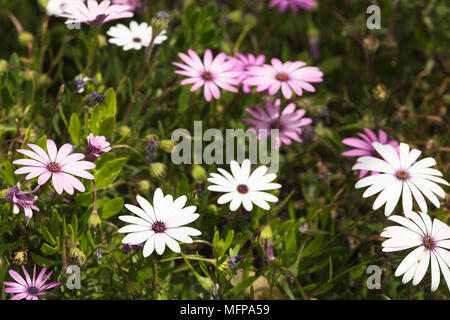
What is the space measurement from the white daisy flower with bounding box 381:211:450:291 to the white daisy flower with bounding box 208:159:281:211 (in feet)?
0.94

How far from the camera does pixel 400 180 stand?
1444mm

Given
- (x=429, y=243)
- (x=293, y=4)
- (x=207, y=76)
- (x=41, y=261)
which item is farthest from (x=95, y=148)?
(x=293, y=4)

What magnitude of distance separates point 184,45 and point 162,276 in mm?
810

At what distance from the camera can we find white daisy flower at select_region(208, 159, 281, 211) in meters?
1.40

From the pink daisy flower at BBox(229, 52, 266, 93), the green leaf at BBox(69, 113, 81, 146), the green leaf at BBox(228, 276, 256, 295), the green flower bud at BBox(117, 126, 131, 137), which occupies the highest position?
the pink daisy flower at BBox(229, 52, 266, 93)

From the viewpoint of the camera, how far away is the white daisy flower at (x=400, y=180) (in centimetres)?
140

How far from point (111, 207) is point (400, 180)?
2.40 ft

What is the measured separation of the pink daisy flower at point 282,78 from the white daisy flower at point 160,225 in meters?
0.43

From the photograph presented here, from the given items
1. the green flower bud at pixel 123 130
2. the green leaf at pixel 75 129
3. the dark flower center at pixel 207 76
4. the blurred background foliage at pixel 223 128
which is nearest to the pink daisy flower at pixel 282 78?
the dark flower center at pixel 207 76

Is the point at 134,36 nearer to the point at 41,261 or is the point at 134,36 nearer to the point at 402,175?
the point at 41,261

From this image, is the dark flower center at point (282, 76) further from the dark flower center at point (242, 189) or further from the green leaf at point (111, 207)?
the green leaf at point (111, 207)

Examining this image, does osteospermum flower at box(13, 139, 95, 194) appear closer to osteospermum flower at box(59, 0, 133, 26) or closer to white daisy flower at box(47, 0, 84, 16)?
osteospermum flower at box(59, 0, 133, 26)

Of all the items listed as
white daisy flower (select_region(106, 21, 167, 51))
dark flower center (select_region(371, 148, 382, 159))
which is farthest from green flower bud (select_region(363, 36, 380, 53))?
white daisy flower (select_region(106, 21, 167, 51))

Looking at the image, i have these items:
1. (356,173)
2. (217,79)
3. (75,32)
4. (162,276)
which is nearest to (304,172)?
(356,173)
